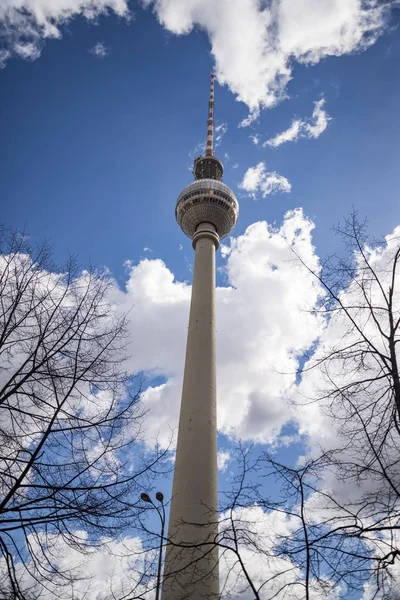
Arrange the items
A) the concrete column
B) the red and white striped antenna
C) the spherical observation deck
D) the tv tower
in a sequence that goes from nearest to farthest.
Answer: the tv tower < the concrete column < the spherical observation deck < the red and white striped antenna

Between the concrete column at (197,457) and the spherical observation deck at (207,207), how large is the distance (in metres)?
9.23

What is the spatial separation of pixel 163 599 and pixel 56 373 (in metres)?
13.5

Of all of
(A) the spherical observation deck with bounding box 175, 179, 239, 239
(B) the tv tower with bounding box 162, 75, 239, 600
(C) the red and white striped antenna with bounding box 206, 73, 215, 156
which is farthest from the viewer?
(C) the red and white striped antenna with bounding box 206, 73, 215, 156

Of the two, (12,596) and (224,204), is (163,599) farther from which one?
(224,204)

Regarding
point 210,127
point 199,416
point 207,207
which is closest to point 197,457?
point 199,416

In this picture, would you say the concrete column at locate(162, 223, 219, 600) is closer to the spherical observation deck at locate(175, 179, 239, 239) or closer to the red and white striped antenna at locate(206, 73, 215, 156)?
the spherical observation deck at locate(175, 179, 239, 239)

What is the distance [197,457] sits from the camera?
872 inches

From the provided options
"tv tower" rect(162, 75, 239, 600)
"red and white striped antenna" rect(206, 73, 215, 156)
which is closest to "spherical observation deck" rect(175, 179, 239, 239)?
"tv tower" rect(162, 75, 239, 600)

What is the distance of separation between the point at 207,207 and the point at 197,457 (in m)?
25.0

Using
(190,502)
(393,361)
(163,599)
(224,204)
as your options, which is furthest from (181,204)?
(393,361)

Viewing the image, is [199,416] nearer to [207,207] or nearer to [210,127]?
[207,207]

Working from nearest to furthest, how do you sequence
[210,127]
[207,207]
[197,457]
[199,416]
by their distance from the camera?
[197,457]
[199,416]
[207,207]
[210,127]

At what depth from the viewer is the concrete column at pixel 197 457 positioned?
57.5 feet

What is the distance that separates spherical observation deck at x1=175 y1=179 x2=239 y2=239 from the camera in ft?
131
